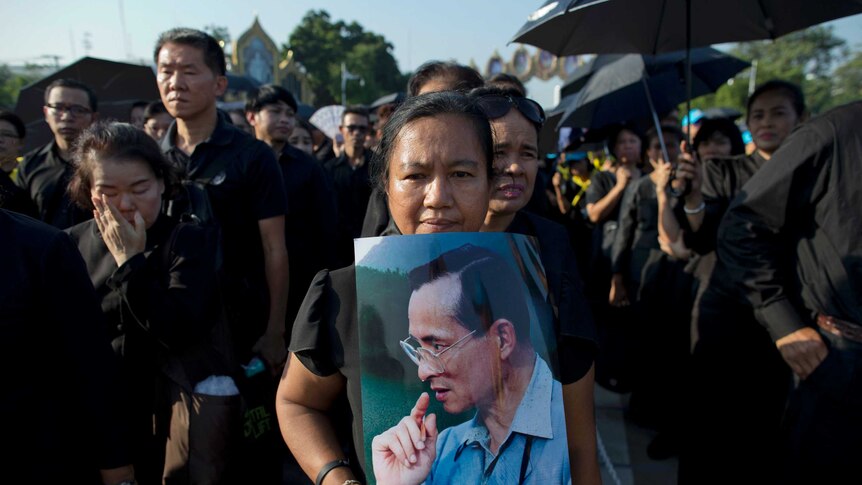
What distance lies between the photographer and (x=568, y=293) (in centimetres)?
134

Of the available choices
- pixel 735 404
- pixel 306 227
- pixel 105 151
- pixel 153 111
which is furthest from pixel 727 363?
pixel 153 111

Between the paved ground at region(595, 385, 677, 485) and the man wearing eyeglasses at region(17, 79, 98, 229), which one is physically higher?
the man wearing eyeglasses at region(17, 79, 98, 229)

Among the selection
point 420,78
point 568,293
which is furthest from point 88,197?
point 568,293

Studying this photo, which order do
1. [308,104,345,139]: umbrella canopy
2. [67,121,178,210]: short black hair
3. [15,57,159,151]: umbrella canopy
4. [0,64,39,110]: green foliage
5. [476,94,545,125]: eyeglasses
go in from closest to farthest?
[476,94,545,125]: eyeglasses < [67,121,178,210]: short black hair < [15,57,159,151]: umbrella canopy < [308,104,345,139]: umbrella canopy < [0,64,39,110]: green foliage

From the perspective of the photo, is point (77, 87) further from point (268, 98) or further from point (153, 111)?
point (268, 98)

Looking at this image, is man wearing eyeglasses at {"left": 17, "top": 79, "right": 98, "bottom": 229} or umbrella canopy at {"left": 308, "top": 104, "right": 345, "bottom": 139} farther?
umbrella canopy at {"left": 308, "top": 104, "right": 345, "bottom": 139}

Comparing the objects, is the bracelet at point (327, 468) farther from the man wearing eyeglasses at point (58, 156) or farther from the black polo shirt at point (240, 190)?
the man wearing eyeglasses at point (58, 156)

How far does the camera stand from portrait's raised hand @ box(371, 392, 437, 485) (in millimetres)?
960

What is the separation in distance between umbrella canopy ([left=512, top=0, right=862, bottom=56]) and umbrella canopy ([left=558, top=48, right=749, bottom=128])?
0.43 m

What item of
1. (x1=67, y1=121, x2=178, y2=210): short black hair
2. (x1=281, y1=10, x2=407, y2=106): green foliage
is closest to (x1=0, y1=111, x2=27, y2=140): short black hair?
(x1=67, y1=121, x2=178, y2=210): short black hair

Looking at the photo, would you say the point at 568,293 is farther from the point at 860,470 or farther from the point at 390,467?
the point at 860,470

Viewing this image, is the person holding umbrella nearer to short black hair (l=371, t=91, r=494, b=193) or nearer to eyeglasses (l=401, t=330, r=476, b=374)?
short black hair (l=371, t=91, r=494, b=193)

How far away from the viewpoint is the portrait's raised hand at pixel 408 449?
0.96 metres

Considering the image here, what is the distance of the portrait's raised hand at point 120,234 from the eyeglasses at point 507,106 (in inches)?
45.7
